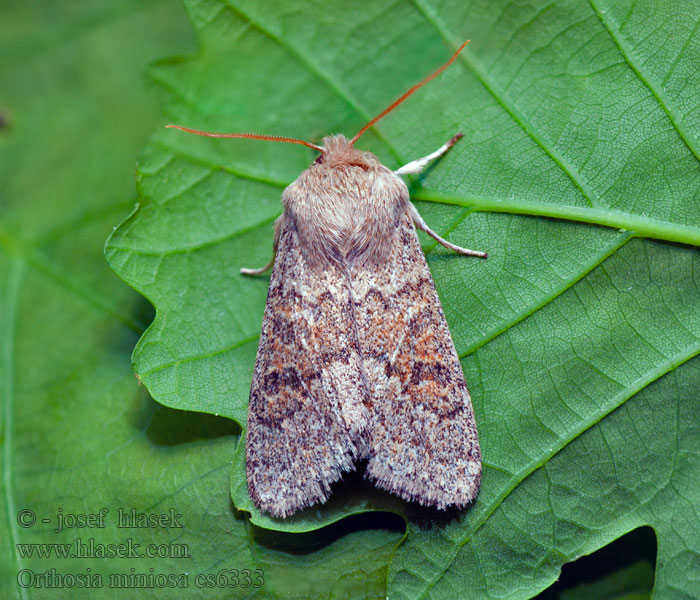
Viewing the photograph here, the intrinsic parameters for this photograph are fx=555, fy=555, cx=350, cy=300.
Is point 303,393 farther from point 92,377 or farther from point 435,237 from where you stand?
point 92,377

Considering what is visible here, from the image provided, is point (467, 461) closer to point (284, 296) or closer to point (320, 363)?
point (320, 363)

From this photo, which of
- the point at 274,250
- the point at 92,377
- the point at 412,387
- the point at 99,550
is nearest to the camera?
the point at 412,387

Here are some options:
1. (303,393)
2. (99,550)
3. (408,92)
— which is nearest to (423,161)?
(408,92)

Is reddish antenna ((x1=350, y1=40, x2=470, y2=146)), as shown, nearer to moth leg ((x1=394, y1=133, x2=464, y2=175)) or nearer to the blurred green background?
moth leg ((x1=394, y1=133, x2=464, y2=175))

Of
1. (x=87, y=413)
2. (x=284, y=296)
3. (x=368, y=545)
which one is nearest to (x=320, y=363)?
(x=284, y=296)

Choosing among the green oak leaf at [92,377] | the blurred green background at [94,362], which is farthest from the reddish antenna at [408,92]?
the green oak leaf at [92,377]
